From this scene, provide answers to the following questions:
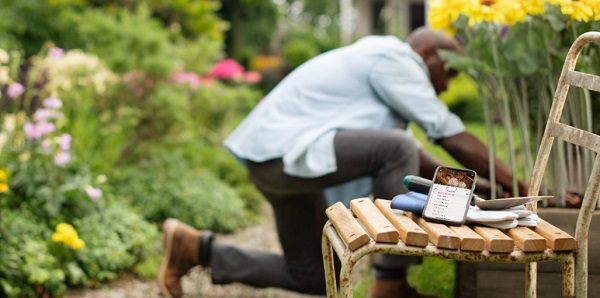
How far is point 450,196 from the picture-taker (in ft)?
7.22

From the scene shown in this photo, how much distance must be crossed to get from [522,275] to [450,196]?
929mm

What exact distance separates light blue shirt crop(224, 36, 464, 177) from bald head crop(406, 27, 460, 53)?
0.08m

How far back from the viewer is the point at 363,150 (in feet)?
10.6

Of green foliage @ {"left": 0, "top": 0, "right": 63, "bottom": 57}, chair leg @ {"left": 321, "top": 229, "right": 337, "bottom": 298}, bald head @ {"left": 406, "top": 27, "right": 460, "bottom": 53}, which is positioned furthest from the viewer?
green foliage @ {"left": 0, "top": 0, "right": 63, "bottom": 57}

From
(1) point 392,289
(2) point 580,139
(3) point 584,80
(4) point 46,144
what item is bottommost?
(1) point 392,289

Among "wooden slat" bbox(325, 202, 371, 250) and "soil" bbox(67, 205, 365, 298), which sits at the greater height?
"wooden slat" bbox(325, 202, 371, 250)

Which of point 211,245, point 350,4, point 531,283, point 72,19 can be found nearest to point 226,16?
point 350,4

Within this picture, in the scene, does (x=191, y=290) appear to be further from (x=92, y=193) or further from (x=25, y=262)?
(x=25, y=262)

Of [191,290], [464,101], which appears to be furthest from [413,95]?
[464,101]

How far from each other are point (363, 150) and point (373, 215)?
1025 millimetres

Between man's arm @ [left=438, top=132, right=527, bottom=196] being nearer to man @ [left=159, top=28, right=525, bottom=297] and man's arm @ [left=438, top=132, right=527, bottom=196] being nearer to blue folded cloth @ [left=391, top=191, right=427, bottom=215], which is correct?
man @ [left=159, top=28, right=525, bottom=297]

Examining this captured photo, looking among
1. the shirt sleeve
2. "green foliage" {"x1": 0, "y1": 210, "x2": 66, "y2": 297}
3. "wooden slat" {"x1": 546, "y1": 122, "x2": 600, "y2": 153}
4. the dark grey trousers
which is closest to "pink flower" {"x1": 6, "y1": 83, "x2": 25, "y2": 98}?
"green foliage" {"x1": 0, "y1": 210, "x2": 66, "y2": 297}

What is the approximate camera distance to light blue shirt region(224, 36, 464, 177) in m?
3.29

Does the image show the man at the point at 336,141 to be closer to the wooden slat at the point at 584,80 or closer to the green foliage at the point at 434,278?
the green foliage at the point at 434,278
